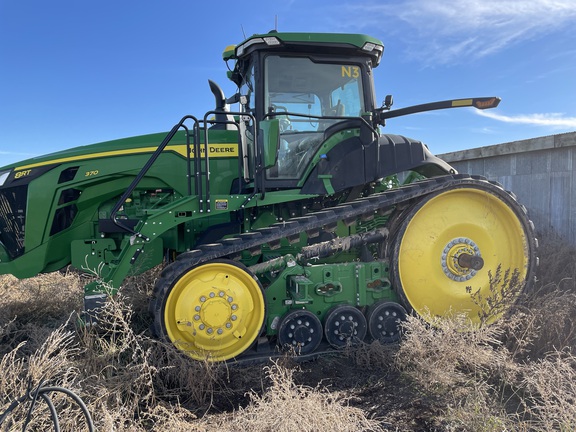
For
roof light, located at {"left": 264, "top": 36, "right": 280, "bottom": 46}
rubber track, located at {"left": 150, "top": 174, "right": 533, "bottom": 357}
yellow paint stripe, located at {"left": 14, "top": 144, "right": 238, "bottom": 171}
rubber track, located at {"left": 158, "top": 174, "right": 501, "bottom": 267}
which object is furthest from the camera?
yellow paint stripe, located at {"left": 14, "top": 144, "right": 238, "bottom": 171}

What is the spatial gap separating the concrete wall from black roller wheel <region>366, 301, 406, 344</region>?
4.83 meters

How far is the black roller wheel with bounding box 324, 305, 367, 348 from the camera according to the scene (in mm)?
3777

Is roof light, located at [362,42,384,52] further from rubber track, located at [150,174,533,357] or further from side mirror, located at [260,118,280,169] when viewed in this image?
rubber track, located at [150,174,533,357]

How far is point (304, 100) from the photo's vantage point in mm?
4398

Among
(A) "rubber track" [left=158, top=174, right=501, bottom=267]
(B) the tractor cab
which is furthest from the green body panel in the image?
(B) the tractor cab

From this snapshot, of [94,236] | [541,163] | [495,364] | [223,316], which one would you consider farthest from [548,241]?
[94,236]

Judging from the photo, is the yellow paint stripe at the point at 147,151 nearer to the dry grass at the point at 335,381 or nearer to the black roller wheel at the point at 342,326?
the dry grass at the point at 335,381

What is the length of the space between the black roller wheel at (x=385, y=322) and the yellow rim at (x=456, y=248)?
0.76 ft

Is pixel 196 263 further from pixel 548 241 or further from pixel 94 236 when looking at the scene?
pixel 548 241

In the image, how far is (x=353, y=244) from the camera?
397 cm

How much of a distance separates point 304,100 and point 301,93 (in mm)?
80

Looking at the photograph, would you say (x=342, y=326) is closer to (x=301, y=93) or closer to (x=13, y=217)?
(x=301, y=93)

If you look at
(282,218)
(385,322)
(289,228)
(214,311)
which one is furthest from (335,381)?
(282,218)

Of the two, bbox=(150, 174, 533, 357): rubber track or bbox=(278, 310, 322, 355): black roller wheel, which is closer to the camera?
bbox=(150, 174, 533, 357): rubber track
